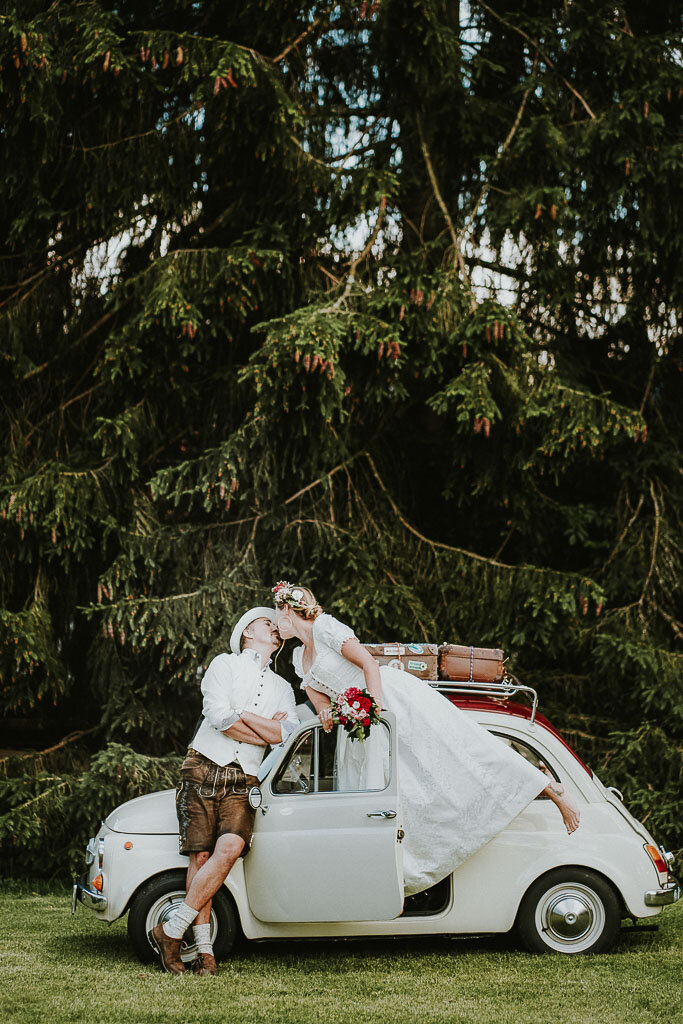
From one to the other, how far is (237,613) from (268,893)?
3.53 meters

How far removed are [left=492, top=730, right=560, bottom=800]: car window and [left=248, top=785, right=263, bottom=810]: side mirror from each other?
4.90ft

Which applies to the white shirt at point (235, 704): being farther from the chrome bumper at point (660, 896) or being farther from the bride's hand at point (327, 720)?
the chrome bumper at point (660, 896)

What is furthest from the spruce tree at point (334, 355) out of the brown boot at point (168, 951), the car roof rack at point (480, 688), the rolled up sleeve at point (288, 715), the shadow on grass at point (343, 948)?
the brown boot at point (168, 951)

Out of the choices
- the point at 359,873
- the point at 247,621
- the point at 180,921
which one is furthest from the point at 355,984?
the point at 247,621

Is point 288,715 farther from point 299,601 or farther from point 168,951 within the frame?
point 168,951

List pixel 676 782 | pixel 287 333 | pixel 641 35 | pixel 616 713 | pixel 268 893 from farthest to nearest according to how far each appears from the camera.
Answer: pixel 641 35
pixel 616 713
pixel 676 782
pixel 287 333
pixel 268 893

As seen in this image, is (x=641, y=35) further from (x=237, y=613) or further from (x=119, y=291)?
(x=237, y=613)

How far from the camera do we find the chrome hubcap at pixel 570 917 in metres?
6.18

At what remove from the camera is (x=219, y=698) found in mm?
6164

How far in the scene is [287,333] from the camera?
853 cm

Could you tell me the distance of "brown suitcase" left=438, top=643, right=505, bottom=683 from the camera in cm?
660

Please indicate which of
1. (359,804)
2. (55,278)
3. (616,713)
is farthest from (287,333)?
(616,713)

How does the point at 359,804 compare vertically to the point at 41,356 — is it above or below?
below

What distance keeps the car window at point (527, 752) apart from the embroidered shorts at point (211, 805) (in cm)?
156
